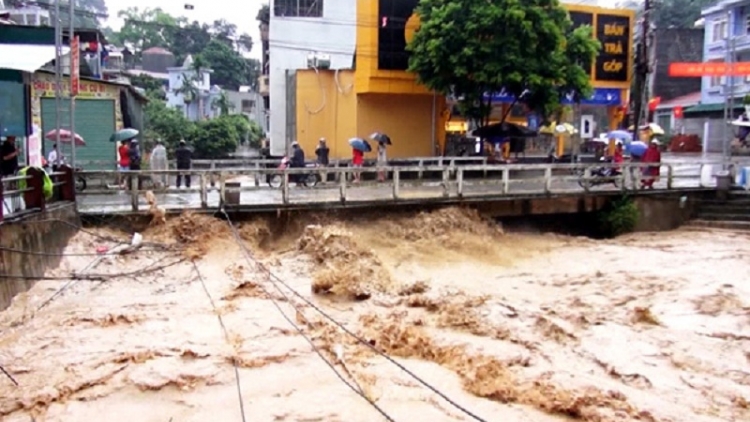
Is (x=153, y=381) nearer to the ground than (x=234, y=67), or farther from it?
nearer to the ground

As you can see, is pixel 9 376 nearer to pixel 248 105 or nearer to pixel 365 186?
pixel 365 186

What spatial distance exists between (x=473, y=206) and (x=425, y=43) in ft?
28.4

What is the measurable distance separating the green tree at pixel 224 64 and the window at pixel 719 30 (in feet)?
143

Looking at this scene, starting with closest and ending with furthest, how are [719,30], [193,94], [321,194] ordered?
[321,194] < [719,30] < [193,94]

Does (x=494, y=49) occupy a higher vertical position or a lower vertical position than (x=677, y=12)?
lower

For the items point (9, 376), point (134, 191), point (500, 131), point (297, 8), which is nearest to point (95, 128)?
point (134, 191)

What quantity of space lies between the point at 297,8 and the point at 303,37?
4.41ft

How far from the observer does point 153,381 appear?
8008 mm

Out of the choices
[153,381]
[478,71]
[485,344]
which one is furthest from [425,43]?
[153,381]

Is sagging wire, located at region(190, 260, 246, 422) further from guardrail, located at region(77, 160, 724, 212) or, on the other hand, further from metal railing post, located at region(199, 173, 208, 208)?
guardrail, located at region(77, 160, 724, 212)

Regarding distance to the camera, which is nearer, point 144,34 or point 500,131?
point 500,131

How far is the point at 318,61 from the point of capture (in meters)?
29.4

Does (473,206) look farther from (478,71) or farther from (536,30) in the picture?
(536,30)

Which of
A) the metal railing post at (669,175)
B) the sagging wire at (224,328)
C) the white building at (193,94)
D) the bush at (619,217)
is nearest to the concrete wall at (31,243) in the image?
the sagging wire at (224,328)
